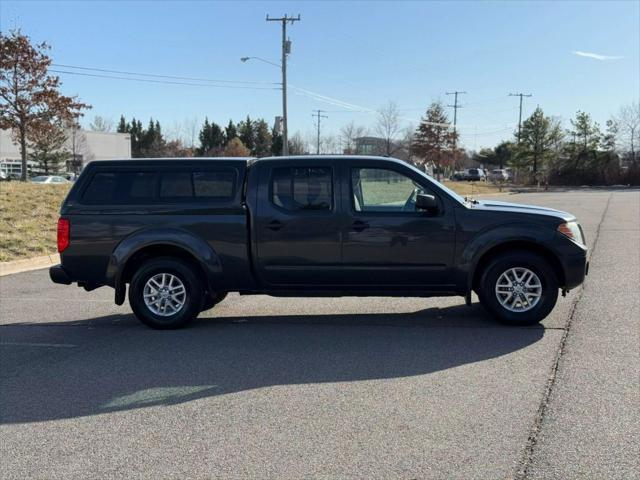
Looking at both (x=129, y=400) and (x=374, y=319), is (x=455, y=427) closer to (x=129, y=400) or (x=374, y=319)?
(x=129, y=400)

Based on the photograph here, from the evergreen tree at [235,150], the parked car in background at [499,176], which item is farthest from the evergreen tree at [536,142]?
the evergreen tree at [235,150]

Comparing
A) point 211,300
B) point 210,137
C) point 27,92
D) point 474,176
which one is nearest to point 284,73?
point 27,92

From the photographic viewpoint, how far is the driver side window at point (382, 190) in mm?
7023

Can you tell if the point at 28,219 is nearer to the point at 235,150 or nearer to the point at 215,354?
the point at 215,354

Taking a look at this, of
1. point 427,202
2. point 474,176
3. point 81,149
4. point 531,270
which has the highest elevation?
point 81,149

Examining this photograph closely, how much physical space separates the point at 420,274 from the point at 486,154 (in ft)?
391

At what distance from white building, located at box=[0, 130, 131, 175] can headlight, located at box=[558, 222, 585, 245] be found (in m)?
57.6

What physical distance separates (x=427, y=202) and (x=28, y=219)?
12.5 m

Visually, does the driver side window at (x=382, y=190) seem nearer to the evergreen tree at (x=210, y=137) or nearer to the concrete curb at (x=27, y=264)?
the concrete curb at (x=27, y=264)

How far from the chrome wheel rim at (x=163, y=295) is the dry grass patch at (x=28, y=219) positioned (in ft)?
22.2

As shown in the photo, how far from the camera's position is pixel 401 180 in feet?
23.3

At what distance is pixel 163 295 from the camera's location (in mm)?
7191

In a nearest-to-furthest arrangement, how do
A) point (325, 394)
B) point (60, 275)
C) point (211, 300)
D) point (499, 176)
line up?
1. point (325, 394)
2. point (60, 275)
3. point (211, 300)
4. point (499, 176)

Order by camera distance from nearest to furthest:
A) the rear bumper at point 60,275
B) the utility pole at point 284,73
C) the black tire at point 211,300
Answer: the rear bumper at point 60,275 → the black tire at point 211,300 → the utility pole at point 284,73
